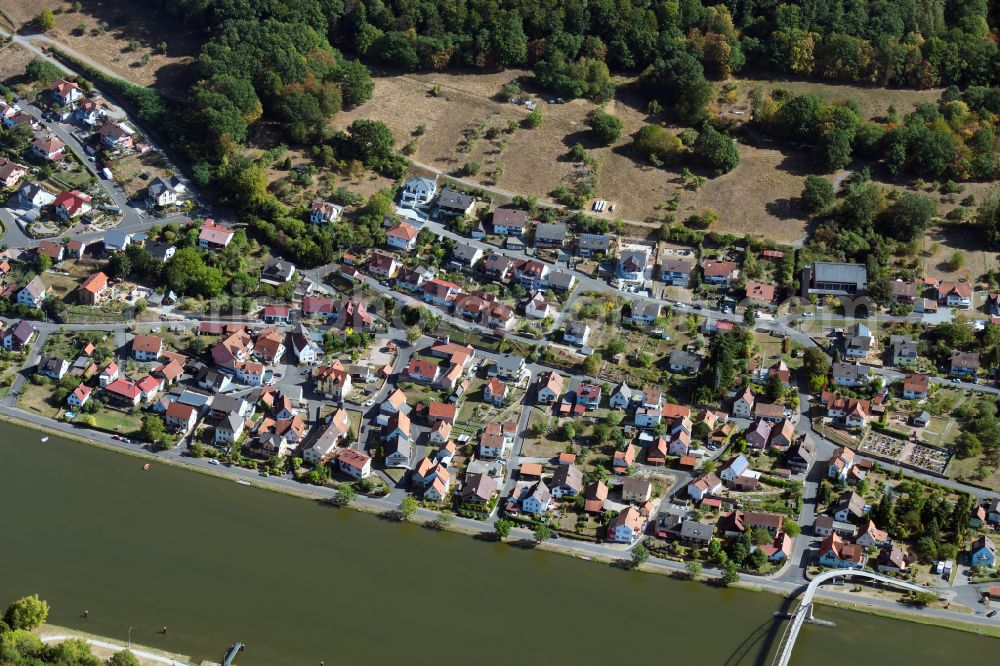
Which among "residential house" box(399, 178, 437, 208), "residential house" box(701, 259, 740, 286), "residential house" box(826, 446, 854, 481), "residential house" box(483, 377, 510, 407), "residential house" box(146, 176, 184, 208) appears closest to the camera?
"residential house" box(826, 446, 854, 481)

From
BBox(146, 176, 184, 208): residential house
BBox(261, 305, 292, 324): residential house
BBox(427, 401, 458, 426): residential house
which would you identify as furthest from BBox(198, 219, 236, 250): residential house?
BBox(427, 401, 458, 426): residential house

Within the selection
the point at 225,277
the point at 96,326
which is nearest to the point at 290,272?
the point at 225,277

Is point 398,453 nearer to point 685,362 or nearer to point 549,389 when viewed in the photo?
point 549,389

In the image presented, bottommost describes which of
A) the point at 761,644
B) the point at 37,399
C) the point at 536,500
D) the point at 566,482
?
the point at 761,644

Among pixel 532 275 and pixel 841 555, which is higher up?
pixel 532 275

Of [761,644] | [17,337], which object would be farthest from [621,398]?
[17,337]

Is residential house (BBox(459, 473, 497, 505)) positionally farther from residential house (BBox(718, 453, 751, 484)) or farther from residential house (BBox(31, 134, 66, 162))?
residential house (BBox(31, 134, 66, 162))
